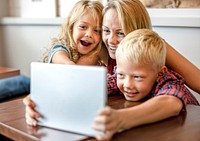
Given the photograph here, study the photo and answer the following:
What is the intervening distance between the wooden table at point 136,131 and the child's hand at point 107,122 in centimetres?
5

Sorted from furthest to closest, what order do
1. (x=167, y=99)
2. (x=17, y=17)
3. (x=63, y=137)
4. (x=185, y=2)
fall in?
(x=17, y=17) < (x=185, y=2) < (x=167, y=99) < (x=63, y=137)

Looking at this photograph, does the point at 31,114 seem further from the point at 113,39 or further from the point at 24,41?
the point at 24,41

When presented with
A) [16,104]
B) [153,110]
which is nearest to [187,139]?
[153,110]

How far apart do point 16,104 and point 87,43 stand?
509 mm

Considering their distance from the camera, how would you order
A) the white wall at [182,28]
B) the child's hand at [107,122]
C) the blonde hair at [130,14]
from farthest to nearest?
1. the white wall at [182,28]
2. the blonde hair at [130,14]
3. the child's hand at [107,122]

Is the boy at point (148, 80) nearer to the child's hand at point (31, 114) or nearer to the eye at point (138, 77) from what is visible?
the eye at point (138, 77)

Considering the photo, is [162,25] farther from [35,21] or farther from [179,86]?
[35,21]

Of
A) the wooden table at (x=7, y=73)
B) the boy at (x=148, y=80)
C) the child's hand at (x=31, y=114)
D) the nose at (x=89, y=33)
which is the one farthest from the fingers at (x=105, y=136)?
the wooden table at (x=7, y=73)

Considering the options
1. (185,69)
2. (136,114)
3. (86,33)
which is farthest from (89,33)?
(136,114)

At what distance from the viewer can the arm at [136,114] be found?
29.0 inches

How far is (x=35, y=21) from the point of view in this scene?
2.79 metres

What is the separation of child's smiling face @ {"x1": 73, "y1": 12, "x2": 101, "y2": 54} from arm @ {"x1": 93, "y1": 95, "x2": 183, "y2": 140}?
0.63m

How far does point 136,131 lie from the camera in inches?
34.1

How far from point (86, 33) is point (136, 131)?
0.74 meters
